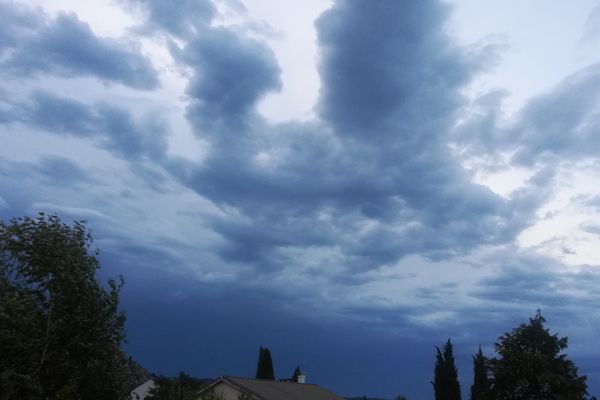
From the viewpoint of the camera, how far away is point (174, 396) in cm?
2853

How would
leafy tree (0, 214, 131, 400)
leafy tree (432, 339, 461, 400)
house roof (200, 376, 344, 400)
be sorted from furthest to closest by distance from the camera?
leafy tree (432, 339, 461, 400) < house roof (200, 376, 344, 400) < leafy tree (0, 214, 131, 400)

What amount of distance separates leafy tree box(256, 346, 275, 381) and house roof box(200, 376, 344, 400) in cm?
2290

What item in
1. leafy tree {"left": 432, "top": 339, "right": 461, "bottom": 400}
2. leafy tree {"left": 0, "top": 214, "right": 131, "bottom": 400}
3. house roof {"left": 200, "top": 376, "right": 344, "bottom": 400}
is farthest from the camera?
leafy tree {"left": 432, "top": 339, "right": 461, "bottom": 400}

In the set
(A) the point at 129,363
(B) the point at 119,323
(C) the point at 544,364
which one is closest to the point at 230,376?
(A) the point at 129,363

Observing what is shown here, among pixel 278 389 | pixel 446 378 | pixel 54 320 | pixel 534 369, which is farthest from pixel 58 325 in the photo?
pixel 446 378

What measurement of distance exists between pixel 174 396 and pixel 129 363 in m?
→ 4.44

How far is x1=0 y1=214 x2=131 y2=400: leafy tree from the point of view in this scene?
76.2 feet

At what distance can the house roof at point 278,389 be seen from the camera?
48.9 metres

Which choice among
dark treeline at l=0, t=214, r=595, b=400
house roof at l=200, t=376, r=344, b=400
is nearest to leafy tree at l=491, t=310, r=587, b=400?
house roof at l=200, t=376, r=344, b=400

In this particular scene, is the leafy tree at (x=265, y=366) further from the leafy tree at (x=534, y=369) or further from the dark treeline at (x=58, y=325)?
the dark treeline at (x=58, y=325)

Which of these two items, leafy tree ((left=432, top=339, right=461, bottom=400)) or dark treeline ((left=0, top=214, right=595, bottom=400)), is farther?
leafy tree ((left=432, top=339, right=461, bottom=400))

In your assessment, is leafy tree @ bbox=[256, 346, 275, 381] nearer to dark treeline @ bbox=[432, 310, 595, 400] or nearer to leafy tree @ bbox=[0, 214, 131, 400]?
dark treeline @ bbox=[432, 310, 595, 400]

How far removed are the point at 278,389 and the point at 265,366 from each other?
31638mm

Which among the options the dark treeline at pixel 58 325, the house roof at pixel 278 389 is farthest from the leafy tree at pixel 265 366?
the dark treeline at pixel 58 325
